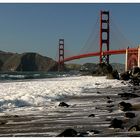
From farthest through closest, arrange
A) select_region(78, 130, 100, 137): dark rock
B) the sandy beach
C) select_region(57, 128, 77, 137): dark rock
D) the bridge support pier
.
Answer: the bridge support pier < the sandy beach < select_region(78, 130, 100, 137): dark rock < select_region(57, 128, 77, 137): dark rock

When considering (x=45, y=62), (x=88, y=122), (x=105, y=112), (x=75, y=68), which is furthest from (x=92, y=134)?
(x=75, y=68)

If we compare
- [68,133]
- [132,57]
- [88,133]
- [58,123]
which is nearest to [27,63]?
[132,57]

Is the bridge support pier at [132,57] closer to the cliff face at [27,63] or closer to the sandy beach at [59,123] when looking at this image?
the sandy beach at [59,123]

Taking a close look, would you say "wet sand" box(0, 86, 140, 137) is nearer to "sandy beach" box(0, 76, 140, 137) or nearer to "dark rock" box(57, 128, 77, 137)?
"sandy beach" box(0, 76, 140, 137)

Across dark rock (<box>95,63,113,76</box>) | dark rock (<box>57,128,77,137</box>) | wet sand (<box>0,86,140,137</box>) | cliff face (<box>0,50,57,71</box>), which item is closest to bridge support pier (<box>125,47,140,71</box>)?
dark rock (<box>95,63,113,76</box>)

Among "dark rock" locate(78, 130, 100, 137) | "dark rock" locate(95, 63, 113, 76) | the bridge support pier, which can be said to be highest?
the bridge support pier

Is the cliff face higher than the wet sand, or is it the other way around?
the cliff face

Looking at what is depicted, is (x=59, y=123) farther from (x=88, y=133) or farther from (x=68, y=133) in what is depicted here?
(x=68, y=133)

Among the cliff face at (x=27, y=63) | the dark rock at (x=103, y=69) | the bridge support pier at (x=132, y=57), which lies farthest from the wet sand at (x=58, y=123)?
the cliff face at (x=27, y=63)

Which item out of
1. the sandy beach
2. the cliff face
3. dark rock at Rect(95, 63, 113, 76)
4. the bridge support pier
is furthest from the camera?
the cliff face
